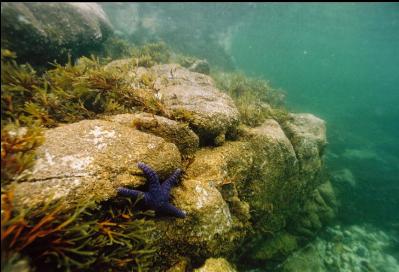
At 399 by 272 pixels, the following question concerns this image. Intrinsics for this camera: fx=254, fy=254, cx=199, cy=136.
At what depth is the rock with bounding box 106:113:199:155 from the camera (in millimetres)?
4207

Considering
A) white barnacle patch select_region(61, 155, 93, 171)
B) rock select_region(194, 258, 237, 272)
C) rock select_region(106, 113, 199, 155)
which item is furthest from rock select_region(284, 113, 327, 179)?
white barnacle patch select_region(61, 155, 93, 171)

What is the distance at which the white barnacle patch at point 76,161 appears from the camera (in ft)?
10.1

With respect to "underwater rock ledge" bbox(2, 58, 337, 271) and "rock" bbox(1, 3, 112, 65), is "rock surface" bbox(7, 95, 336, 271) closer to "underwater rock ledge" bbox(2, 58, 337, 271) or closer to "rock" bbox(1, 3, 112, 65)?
"underwater rock ledge" bbox(2, 58, 337, 271)

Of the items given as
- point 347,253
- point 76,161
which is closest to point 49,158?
point 76,161

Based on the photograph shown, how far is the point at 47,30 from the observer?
5.21 m

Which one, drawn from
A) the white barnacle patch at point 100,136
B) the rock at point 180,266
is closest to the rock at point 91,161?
the white barnacle patch at point 100,136

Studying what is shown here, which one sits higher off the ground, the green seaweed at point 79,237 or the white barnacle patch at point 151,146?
the white barnacle patch at point 151,146

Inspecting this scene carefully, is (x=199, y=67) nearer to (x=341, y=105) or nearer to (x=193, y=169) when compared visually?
(x=193, y=169)

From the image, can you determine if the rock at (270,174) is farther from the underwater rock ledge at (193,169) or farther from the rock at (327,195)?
the rock at (327,195)

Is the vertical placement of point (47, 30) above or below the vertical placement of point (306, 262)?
above

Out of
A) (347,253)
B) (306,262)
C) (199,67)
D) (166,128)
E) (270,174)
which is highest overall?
(199,67)

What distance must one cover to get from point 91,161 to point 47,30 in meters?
3.63

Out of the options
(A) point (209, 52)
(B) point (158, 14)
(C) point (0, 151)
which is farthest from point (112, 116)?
(B) point (158, 14)

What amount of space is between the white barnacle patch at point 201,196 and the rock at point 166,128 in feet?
2.63
